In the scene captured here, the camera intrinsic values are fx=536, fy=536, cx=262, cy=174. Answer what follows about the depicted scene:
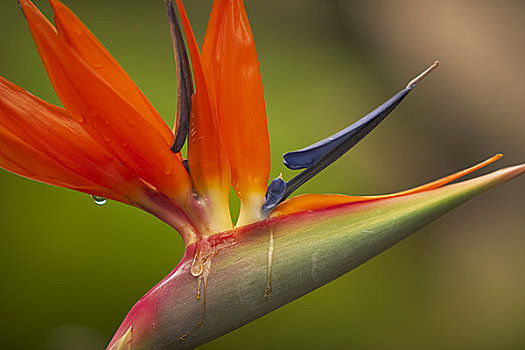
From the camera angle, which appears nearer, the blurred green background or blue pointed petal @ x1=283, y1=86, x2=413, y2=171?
blue pointed petal @ x1=283, y1=86, x2=413, y2=171

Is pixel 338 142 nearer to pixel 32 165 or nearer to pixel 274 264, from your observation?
pixel 274 264

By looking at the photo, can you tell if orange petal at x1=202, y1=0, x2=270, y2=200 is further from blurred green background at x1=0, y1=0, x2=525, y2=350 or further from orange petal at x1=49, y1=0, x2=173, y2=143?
blurred green background at x1=0, y1=0, x2=525, y2=350

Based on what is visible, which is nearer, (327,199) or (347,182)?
(327,199)

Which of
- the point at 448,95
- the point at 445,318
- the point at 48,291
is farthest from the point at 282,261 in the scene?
the point at 448,95

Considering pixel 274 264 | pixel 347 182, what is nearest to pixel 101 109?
pixel 274 264

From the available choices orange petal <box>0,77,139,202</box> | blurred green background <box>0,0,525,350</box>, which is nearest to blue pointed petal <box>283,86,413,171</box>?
orange petal <box>0,77,139,202</box>

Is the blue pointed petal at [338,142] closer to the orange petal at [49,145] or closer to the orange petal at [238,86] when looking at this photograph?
the orange petal at [238,86]

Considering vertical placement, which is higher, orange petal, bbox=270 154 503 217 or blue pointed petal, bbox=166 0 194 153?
blue pointed petal, bbox=166 0 194 153

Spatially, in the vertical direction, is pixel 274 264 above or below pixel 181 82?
below
